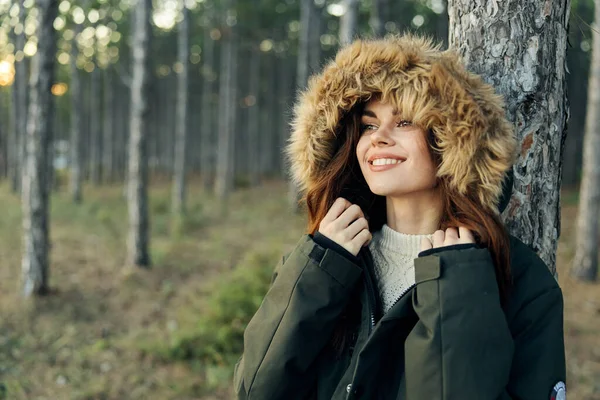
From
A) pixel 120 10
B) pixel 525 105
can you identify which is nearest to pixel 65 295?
pixel 525 105

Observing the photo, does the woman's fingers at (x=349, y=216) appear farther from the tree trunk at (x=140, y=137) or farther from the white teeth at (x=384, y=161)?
the tree trunk at (x=140, y=137)

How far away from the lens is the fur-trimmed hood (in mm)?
1782

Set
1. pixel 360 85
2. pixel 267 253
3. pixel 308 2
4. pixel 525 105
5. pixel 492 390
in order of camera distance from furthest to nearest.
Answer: pixel 308 2
pixel 267 253
pixel 525 105
pixel 360 85
pixel 492 390

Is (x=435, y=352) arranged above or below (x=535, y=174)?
below

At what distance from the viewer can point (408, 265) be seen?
2.08 metres

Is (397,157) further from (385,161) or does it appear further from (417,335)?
(417,335)

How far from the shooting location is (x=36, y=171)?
294 inches

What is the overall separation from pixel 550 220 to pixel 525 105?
20.2 inches

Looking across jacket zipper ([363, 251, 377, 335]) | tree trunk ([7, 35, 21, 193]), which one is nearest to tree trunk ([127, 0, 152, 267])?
jacket zipper ([363, 251, 377, 335])

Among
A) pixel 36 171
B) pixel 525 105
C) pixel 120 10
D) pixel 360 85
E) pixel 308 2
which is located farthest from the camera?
pixel 120 10

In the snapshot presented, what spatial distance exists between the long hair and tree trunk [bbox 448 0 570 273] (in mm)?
450

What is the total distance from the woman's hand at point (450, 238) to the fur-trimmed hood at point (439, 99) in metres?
0.13

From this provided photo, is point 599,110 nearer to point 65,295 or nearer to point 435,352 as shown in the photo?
point 435,352

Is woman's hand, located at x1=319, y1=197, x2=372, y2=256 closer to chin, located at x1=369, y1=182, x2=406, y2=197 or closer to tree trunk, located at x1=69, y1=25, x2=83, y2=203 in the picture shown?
chin, located at x1=369, y1=182, x2=406, y2=197
